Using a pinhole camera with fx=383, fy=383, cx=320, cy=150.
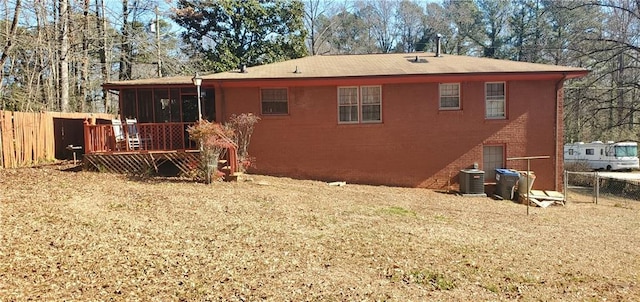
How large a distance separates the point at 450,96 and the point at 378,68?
2.78 m

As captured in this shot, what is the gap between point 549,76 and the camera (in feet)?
43.9

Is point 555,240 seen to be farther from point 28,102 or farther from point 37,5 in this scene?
point 28,102

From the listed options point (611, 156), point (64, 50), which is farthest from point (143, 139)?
point (611, 156)

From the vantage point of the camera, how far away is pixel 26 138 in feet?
37.9

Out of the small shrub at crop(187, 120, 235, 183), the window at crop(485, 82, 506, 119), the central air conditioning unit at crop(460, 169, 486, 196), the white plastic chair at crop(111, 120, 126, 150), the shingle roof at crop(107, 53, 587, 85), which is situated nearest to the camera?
the small shrub at crop(187, 120, 235, 183)

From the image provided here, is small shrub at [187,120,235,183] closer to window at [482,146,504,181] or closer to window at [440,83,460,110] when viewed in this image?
window at [440,83,460,110]

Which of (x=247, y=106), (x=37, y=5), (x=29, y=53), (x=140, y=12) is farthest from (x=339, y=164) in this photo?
(x=140, y=12)

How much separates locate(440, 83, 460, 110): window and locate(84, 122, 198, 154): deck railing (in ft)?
28.3

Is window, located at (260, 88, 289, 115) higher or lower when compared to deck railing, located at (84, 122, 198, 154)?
higher

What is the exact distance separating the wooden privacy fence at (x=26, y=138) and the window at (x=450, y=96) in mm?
13360

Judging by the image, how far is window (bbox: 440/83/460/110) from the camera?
45.0ft

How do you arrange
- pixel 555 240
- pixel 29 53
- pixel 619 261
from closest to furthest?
pixel 619 261 → pixel 555 240 → pixel 29 53

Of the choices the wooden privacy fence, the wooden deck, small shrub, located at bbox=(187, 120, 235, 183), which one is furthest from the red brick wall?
the wooden privacy fence

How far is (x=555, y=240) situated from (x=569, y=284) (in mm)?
2818
